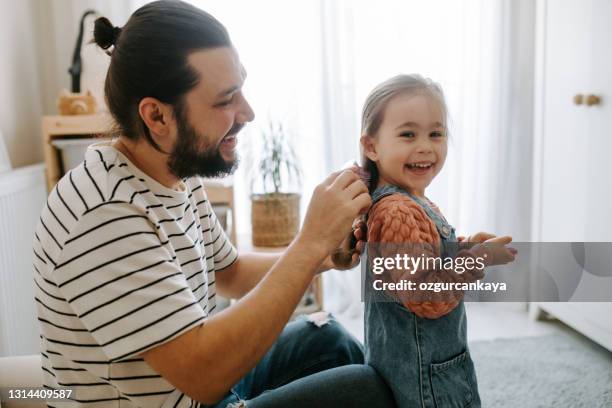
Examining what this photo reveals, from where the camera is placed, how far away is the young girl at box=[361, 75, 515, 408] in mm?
897

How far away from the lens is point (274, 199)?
214cm

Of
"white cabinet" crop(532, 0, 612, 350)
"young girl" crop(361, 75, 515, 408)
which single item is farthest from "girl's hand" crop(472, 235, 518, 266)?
"white cabinet" crop(532, 0, 612, 350)

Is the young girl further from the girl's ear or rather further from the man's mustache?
the man's mustache

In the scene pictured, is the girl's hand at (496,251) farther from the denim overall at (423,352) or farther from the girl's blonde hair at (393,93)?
the girl's blonde hair at (393,93)

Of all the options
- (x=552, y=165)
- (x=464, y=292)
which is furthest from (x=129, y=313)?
(x=552, y=165)

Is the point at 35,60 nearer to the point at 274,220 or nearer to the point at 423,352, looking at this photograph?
the point at 274,220

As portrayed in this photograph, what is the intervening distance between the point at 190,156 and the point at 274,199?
120 cm

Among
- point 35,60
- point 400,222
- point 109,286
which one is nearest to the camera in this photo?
point 109,286

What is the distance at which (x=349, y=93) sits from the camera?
2.44 metres

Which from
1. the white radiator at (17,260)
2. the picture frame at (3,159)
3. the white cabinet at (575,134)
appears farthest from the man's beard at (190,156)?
the white cabinet at (575,134)

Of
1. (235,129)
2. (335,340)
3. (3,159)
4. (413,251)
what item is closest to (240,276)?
(335,340)

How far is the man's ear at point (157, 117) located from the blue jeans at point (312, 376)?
0.50m

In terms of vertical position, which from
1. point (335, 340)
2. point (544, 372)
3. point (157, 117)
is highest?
point (157, 117)

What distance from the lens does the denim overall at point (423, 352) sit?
92cm
